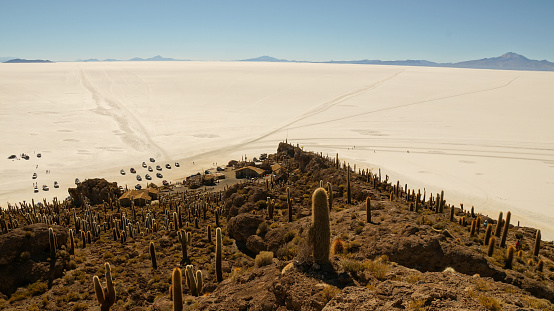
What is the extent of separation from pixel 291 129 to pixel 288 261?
2591 inches

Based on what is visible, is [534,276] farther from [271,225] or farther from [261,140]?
[261,140]

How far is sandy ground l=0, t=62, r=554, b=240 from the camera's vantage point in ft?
138

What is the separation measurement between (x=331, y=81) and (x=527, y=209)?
11345cm

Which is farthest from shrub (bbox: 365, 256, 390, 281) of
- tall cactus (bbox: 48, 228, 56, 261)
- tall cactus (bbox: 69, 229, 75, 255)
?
tall cactus (bbox: 69, 229, 75, 255)

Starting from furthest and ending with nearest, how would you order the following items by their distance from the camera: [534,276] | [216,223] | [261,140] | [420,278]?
[261,140] → [216,223] → [534,276] → [420,278]

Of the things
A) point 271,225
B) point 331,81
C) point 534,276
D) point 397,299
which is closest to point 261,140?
point 271,225

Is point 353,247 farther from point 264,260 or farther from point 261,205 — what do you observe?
point 261,205

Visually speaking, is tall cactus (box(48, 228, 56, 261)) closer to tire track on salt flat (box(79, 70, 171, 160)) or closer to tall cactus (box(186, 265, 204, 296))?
tall cactus (box(186, 265, 204, 296))

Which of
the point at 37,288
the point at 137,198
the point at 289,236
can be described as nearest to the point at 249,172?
the point at 137,198

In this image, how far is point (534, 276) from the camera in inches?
566

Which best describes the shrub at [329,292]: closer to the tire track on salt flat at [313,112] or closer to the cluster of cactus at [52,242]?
the cluster of cactus at [52,242]

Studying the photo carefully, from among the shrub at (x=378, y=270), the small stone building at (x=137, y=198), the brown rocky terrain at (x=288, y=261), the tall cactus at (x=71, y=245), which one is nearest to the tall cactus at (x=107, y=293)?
the brown rocky terrain at (x=288, y=261)

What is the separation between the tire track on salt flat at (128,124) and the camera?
208ft

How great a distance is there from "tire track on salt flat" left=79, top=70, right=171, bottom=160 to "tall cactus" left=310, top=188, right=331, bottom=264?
5027 cm
